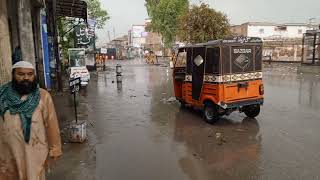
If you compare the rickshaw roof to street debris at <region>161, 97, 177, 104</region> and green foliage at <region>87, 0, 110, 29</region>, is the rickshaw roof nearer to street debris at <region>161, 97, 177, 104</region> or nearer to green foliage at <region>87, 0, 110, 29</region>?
street debris at <region>161, 97, 177, 104</region>

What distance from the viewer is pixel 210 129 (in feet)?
30.7

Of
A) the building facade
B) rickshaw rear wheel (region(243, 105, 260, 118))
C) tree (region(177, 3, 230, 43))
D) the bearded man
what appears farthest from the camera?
the building facade

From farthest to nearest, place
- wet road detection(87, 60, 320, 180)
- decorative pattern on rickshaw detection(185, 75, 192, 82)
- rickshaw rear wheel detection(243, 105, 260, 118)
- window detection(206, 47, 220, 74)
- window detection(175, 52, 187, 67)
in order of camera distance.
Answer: window detection(175, 52, 187, 67) → decorative pattern on rickshaw detection(185, 75, 192, 82) → rickshaw rear wheel detection(243, 105, 260, 118) → window detection(206, 47, 220, 74) → wet road detection(87, 60, 320, 180)

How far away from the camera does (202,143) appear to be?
8055mm

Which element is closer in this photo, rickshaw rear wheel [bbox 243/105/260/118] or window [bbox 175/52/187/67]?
rickshaw rear wheel [bbox 243/105/260/118]

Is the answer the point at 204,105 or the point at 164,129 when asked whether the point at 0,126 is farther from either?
the point at 204,105

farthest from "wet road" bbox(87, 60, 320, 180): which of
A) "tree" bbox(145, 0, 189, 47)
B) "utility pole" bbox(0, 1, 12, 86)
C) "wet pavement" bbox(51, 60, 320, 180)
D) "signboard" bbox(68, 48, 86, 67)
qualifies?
"tree" bbox(145, 0, 189, 47)

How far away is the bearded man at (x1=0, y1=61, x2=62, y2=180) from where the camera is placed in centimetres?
388

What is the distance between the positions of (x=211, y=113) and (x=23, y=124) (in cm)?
663

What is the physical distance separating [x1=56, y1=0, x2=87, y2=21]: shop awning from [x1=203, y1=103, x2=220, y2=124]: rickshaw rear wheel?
991cm

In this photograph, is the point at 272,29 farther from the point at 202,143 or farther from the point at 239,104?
the point at 202,143

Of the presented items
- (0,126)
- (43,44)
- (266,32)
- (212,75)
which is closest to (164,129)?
(212,75)

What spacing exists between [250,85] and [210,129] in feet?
5.68

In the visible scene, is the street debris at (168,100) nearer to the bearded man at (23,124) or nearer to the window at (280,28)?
the bearded man at (23,124)
